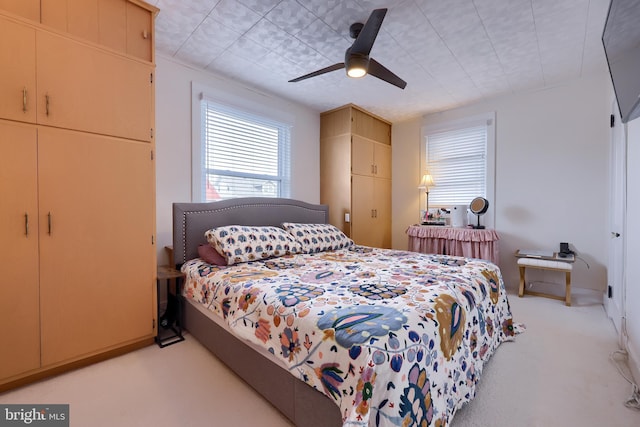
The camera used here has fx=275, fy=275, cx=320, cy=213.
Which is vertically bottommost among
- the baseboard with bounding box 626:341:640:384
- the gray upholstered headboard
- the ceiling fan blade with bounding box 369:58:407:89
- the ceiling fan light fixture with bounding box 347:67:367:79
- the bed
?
the baseboard with bounding box 626:341:640:384

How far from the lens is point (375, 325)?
1.10 m

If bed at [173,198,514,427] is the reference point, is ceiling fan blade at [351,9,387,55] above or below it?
above

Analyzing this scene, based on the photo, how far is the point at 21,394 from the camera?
1579mm

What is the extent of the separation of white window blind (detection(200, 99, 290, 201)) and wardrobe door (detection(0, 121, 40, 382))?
1.46m

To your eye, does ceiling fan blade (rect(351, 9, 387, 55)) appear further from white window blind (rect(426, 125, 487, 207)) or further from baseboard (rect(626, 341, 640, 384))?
white window blind (rect(426, 125, 487, 207))

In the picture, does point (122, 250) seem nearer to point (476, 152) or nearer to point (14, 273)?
point (14, 273)

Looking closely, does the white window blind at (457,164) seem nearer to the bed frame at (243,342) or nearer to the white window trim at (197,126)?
the bed frame at (243,342)

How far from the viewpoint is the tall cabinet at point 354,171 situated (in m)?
4.00

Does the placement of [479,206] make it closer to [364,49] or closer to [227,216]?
[364,49]

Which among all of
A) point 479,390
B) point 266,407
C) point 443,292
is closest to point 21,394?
point 266,407

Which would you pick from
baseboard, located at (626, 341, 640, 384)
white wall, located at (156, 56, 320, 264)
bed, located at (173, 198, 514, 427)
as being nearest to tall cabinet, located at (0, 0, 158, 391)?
bed, located at (173, 198, 514, 427)

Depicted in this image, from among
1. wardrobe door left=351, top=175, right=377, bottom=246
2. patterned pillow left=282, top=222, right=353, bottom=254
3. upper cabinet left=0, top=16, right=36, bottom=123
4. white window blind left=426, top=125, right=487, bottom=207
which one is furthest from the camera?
wardrobe door left=351, top=175, right=377, bottom=246

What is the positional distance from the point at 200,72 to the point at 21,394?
2.96 metres

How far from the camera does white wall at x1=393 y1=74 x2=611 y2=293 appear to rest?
10.3 ft
